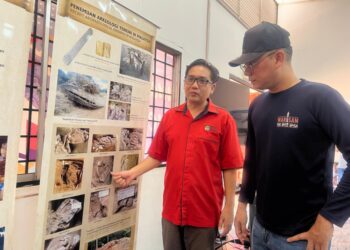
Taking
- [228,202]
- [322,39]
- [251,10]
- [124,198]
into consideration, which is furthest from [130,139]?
[322,39]

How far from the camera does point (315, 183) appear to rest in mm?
1121

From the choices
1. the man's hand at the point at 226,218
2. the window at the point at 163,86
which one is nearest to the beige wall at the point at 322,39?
the window at the point at 163,86

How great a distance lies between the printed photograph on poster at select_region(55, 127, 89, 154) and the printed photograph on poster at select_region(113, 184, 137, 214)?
1.25 ft

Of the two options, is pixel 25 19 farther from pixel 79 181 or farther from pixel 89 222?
pixel 89 222

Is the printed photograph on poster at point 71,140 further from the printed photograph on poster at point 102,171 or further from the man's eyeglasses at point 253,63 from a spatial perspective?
the man's eyeglasses at point 253,63

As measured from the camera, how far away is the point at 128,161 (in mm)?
1826

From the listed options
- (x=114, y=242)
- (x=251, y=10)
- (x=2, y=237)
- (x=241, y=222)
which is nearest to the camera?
(x=2, y=237)

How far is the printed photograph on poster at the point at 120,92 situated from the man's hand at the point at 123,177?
43 cm

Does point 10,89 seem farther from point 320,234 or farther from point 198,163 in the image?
point 320,234

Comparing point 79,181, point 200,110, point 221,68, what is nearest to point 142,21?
point 200,110

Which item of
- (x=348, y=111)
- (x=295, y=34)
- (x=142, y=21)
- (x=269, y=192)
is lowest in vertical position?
(x=269, y=192)

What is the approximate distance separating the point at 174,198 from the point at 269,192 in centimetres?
65

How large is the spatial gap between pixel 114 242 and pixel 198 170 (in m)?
Answer: 0.69

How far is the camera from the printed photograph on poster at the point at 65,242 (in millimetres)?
1415
